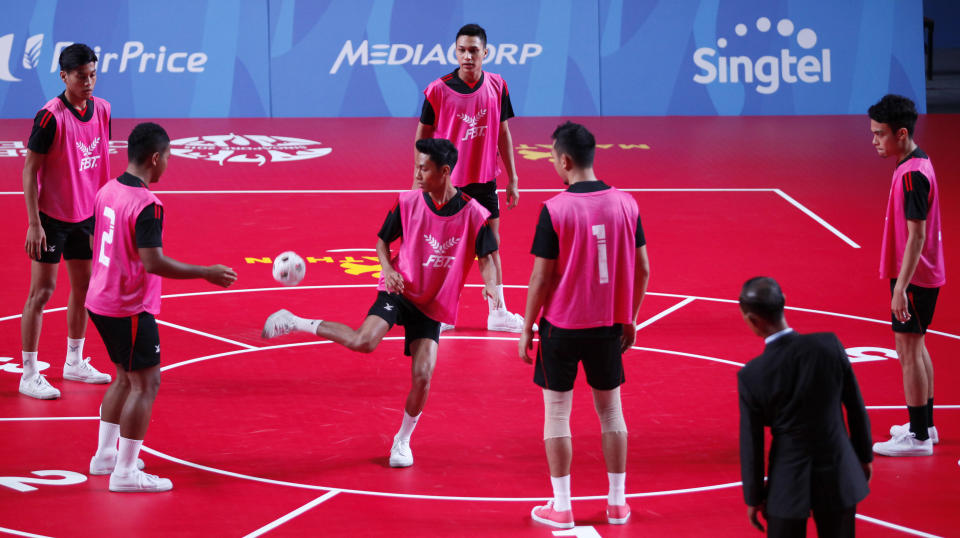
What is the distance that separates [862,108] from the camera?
19234 mm

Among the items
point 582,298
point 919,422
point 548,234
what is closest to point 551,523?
point 582,298

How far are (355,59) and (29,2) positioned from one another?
5400mm

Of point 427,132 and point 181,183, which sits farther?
point 181,183

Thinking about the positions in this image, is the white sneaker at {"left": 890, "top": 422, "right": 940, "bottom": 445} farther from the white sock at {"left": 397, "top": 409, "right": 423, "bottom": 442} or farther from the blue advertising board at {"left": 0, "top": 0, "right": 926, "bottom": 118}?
the blue advertising board at {"left": 0, "top": 0, "right": 926, "bottom": 118}

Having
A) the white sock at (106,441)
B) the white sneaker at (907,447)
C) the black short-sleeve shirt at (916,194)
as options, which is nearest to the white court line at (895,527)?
the white sneaker at (907,447)

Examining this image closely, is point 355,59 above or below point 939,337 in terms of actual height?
above

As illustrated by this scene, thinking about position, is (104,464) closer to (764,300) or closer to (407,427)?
(407,427)

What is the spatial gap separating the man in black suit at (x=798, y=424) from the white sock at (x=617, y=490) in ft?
4.38

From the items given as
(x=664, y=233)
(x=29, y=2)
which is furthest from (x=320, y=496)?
(x=29, y=2)

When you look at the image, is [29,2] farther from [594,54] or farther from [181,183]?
[594,54]

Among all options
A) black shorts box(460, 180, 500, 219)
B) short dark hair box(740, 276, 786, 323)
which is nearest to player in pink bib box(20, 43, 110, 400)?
black shorts box(460, 180, 500, 219)

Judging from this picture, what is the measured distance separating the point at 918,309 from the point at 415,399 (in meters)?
2.86

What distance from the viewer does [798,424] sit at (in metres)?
4.13

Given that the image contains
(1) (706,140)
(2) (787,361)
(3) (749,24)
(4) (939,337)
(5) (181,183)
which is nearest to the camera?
(2) (787,361)
